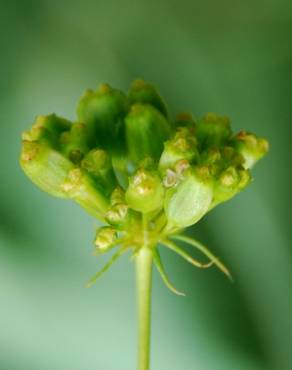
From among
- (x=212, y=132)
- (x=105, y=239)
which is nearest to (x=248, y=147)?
(x=212, y=132)

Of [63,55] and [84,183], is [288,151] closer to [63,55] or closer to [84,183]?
[63,55]

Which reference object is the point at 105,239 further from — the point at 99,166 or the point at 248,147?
the point at 248,147

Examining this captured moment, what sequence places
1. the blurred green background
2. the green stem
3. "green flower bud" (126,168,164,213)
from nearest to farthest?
"green flower bud" (126,168,164,213) < the green stem < the blurred green background

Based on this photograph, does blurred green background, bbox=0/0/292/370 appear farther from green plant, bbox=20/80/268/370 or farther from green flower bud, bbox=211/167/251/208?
green flower bud, bbox=211/167/251/208

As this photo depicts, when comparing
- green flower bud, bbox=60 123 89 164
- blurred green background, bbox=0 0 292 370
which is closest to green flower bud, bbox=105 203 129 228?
green flower bud, bbox=60 123 89 164

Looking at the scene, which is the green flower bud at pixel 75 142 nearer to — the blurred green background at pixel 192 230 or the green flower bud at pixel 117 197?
the green flower bud at pixel 117 197

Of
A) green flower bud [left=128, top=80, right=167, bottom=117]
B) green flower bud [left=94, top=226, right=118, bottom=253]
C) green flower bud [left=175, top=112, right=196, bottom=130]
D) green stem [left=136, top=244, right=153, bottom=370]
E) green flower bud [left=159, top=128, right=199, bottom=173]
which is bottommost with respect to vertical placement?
green stem [left=136, top=244, right=153, bottom=370]
